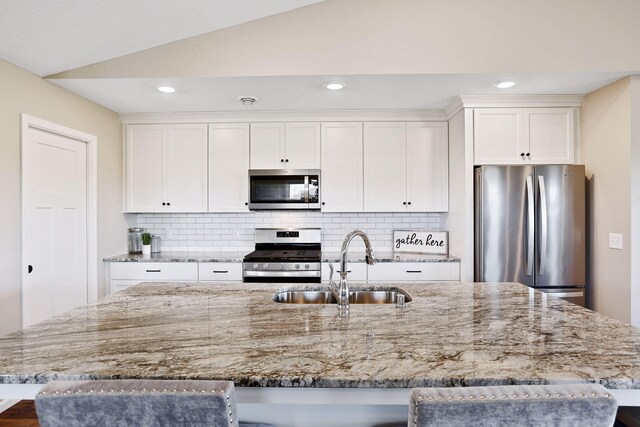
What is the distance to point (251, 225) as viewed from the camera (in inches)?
167

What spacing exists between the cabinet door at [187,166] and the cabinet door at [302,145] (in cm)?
Answer: 86

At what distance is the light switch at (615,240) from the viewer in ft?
9.66

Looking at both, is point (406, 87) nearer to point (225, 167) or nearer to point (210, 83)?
point (210, 83)

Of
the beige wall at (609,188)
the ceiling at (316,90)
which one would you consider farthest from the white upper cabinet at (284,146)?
the beige wall at (609,188)

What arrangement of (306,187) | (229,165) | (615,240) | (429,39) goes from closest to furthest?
(429,39) < (615,240) < (306,187) < (229,165)

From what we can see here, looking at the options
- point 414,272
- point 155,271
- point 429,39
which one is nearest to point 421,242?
point 414,272

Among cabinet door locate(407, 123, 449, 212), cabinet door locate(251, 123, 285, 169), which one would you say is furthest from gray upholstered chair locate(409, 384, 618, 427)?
cabinet door locate(251, 123, 285, 169)

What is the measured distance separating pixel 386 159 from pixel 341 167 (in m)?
0.46

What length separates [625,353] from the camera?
116cm

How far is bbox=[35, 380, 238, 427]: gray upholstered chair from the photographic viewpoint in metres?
0.81

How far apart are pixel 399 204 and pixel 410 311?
235cm

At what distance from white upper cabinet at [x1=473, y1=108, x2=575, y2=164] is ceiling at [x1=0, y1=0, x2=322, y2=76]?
1842 millimetres

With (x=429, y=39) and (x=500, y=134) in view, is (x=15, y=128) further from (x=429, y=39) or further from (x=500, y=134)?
(x=500, y=134)

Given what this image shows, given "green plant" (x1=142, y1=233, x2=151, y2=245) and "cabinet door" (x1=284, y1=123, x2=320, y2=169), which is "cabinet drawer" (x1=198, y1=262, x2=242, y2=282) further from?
"cabinet door" (x1=284, y1=123, x2=320, y2=169)
